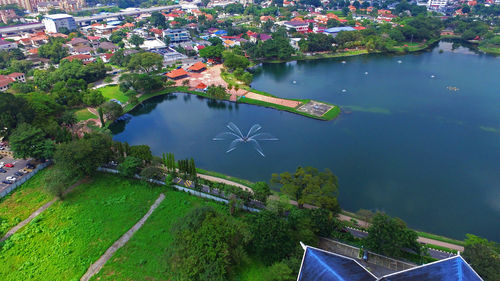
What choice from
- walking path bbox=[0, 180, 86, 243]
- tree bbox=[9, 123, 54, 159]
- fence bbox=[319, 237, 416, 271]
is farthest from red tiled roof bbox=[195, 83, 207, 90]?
fence bbox=[319, 237, 416, 271]

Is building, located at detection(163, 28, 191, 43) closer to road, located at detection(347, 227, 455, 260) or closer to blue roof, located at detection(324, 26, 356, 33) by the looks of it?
blue roof, located at detection(324, 26, 356, 33)

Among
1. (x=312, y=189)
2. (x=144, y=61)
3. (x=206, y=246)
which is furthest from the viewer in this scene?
(x=144, y=61)

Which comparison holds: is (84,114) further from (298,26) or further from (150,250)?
(298,26)

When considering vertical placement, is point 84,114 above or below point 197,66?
below

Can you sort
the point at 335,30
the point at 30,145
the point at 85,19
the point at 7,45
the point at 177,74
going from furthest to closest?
1. the point at 85,19
2. the point at 335,30
3. the point at 7,45
4. the point at 177,74
5. the point at 30,145

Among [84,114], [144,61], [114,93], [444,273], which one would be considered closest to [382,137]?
[444,273]

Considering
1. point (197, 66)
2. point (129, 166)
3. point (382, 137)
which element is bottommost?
point (382, 137)

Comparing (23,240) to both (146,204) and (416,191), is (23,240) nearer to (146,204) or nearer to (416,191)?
(146,204)

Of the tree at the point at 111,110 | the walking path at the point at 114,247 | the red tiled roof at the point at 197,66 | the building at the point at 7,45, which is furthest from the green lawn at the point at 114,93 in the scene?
the building at the point at 7,45
